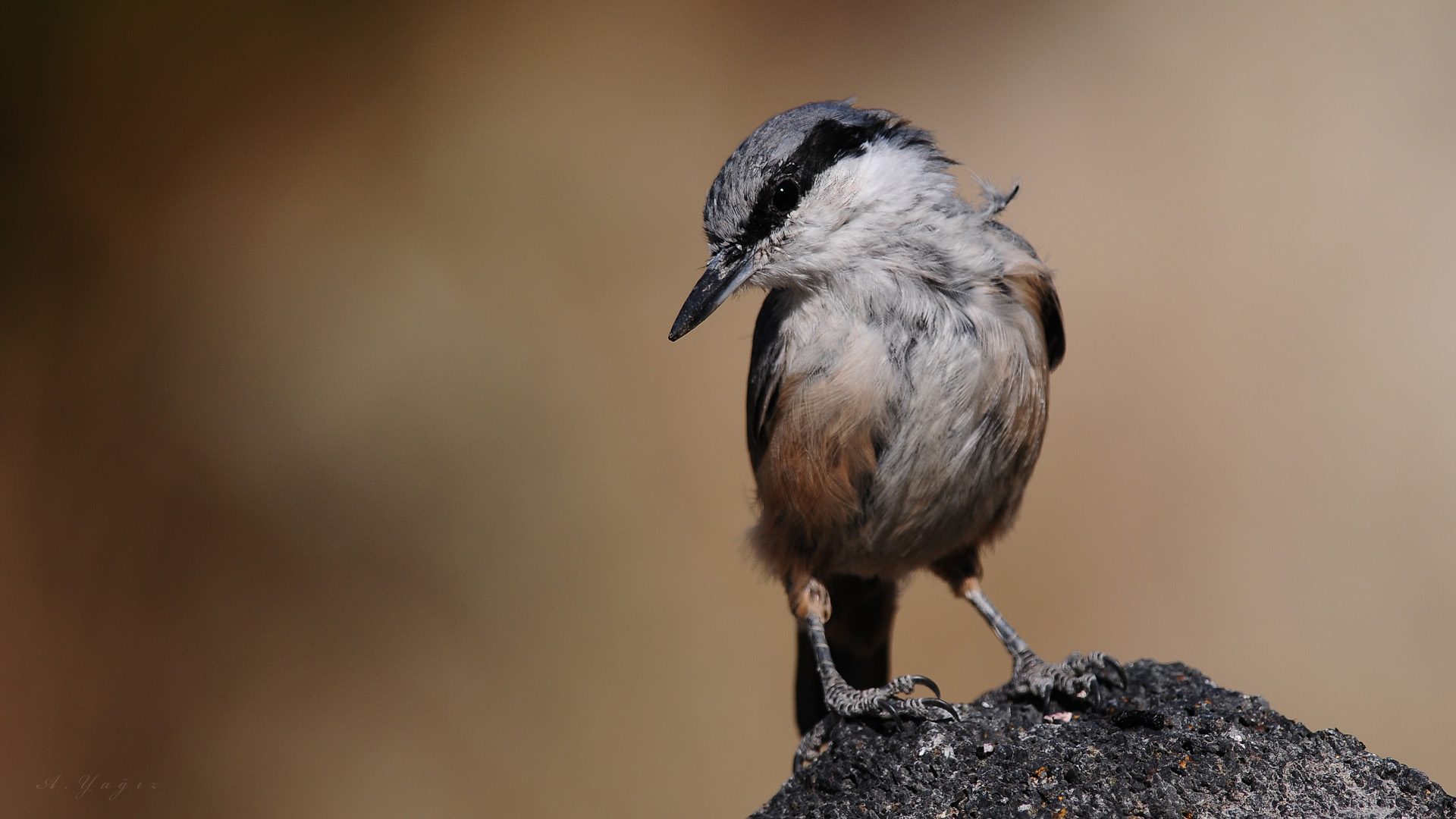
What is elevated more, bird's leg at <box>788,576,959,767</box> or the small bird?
the small bird

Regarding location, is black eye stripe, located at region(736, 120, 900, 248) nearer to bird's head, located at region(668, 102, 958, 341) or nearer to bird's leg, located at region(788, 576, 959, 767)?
bird's head, located at region(668, 102, 958, 341)

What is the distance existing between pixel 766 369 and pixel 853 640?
117cm

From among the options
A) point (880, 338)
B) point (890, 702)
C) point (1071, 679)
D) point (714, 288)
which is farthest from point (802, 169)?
point (1071, 679)

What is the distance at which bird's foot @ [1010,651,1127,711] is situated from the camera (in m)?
2.40

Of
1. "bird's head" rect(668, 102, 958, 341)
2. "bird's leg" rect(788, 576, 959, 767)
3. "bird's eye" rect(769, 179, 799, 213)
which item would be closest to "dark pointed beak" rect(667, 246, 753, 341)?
"bird's head" rect(668, 102, 958, 341)

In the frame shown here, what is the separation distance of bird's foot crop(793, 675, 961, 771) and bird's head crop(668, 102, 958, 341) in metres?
1.04

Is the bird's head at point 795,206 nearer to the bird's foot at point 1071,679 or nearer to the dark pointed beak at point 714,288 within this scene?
the dark pointed beak at point 714,288

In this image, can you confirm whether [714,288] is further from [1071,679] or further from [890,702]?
[1071,679]

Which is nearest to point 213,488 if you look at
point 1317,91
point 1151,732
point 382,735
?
point 382,735

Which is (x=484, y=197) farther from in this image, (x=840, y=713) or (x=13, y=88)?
(x=840, y=713)

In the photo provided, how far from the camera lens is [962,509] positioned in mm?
2668

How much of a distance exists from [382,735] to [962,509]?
11.1 ft

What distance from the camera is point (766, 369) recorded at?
106 inches

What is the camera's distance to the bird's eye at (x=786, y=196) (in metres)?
2.49
